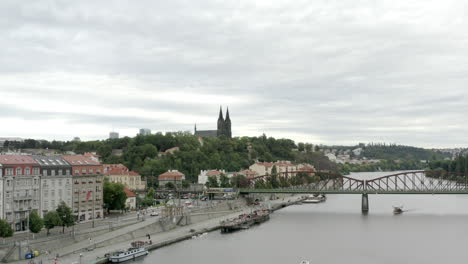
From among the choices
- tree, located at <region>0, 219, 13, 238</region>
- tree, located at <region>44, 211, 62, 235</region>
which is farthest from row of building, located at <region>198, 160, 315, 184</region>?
tree, located at <region>0, 219, 13, 238</region>

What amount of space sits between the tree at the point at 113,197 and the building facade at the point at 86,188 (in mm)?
2493

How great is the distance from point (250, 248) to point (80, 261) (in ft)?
42.9

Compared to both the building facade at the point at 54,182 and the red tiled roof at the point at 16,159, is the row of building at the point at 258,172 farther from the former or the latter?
the red tiled roof at the point at 16,159

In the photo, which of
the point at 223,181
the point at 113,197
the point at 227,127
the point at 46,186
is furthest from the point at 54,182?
the point at 227,127

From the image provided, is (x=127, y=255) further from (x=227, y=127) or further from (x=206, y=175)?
(x=227, y=127)

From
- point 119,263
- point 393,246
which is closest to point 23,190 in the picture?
point 119,263

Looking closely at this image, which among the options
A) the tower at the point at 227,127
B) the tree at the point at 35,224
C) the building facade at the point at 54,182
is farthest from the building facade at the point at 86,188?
the tower at the point at 227,127

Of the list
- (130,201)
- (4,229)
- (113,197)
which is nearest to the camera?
(4,229)

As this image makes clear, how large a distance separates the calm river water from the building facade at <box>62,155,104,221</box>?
23.7 ft

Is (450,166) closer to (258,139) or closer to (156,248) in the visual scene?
(258,139)

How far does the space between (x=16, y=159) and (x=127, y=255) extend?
9.45 meters

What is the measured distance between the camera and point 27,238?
31141 millimetres

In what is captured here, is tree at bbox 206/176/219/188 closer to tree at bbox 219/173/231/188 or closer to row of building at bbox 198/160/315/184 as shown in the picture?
tree at bbox 219/173/231/188

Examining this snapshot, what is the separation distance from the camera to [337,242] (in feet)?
133
